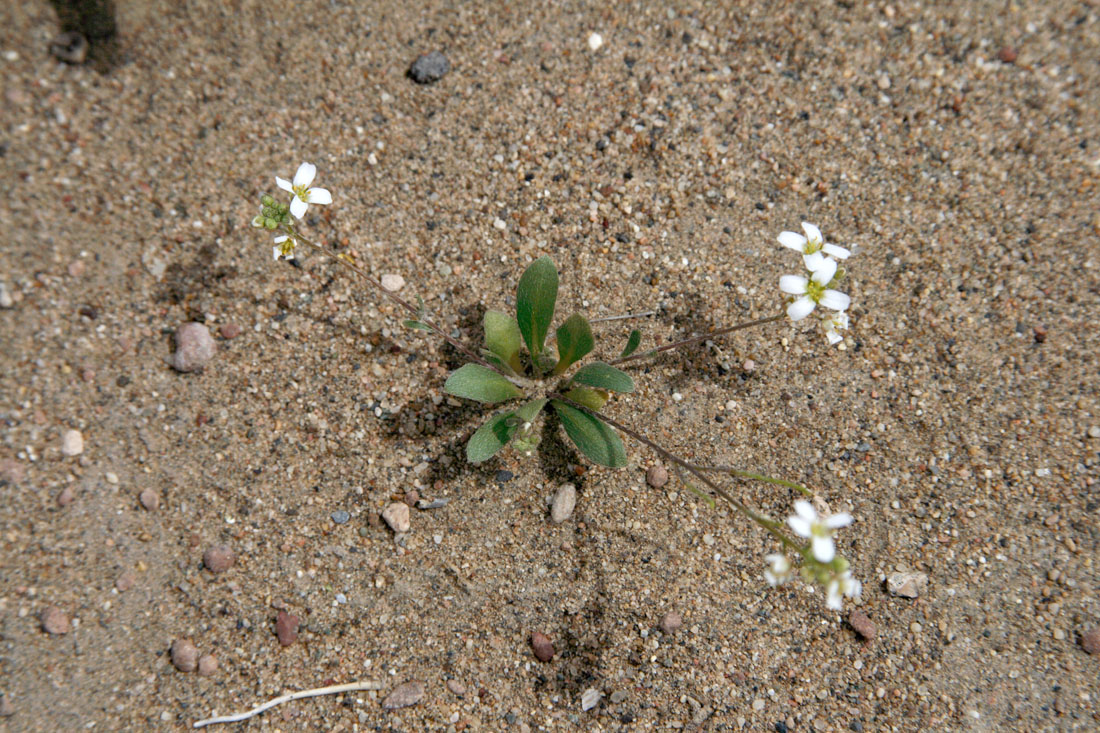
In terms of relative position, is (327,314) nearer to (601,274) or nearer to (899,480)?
(601,274)

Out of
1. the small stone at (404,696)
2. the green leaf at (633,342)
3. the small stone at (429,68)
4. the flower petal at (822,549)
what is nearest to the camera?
the flower petal at (822,549)

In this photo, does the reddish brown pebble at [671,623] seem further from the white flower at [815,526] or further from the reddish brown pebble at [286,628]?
the reddish brown pebble at [286,628]

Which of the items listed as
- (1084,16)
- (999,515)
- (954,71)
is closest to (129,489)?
(999,515)

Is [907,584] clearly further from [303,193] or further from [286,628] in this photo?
[303,193]

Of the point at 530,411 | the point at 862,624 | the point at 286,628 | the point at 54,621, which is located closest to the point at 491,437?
the point at 530,411

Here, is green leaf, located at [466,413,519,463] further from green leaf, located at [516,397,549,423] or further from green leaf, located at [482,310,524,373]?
green leaf, located at [482,310,524,373]

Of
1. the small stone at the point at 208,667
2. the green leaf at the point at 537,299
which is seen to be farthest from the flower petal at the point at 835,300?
the small stone at the point at 208,667
